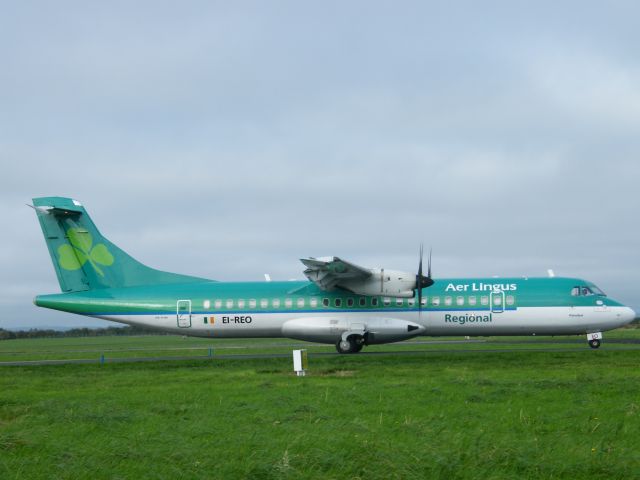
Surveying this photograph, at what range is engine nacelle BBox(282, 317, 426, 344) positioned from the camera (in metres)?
30.1

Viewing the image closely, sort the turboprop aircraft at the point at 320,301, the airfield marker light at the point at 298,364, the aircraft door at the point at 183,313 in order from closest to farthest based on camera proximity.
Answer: the airfield marker light at the point at 298,364 → the turboprop aircraft at the point at 320,301 → the aircraft door at the point at 183,313

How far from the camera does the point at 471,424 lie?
10406 mm

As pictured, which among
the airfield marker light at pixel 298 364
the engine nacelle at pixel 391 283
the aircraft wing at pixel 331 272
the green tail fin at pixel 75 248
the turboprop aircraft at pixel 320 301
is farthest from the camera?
the green tail fin at pixel 75 248

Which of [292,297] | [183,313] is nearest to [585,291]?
[292,297]

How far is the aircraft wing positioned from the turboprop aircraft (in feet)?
0.15

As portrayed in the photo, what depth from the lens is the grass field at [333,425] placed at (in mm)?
7445

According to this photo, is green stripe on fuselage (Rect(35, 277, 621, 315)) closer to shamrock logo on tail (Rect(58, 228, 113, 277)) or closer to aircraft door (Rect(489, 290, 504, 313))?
aircraft door (Rect(489, 290, 504, 313))

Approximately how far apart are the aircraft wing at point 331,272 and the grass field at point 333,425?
29.8 ft

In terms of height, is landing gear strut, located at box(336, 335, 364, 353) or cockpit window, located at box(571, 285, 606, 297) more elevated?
cockpit window, located at box(571, 285, 606, 297)

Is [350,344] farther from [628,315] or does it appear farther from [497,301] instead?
[628,315]

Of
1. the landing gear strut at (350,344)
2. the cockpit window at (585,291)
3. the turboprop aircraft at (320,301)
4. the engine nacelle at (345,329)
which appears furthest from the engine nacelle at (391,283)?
the cockpit window at (585,291)

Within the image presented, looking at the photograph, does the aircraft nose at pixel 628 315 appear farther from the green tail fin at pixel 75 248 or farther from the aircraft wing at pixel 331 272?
the green tail fin at pixel 75 248

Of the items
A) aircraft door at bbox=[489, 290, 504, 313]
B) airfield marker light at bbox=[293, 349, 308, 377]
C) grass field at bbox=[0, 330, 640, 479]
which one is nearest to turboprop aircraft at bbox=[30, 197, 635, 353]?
aircraft door at bbox=[489, 290, 504, 313]

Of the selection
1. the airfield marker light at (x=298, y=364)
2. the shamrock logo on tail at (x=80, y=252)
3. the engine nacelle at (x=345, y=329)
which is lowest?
the airfield marker light at (x=298, y=364)
